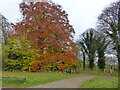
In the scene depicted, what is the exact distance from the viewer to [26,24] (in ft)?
70.8

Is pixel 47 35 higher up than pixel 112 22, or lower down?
lower down

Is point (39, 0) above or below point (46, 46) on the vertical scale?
above

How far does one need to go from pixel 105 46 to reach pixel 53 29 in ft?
42.3

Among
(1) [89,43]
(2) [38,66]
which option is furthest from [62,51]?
(1) [89,43]

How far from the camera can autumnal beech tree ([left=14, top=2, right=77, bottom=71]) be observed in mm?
19947

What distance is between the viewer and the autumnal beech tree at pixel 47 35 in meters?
19.9

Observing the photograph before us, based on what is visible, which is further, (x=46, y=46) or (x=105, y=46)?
(x=105, y=46)

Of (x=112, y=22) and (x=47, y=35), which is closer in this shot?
(x=47, y=35)

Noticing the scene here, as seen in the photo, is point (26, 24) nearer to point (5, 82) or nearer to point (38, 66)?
point (38, 66)

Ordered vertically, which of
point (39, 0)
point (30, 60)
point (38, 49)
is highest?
point (39, 0)

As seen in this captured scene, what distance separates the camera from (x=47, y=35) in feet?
66.1

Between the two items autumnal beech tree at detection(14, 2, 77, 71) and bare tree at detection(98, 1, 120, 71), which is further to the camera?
bare tree at detection(98, 1, 120, 71)

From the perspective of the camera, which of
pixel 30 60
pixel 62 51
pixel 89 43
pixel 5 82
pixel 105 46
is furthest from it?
pixel 89 43

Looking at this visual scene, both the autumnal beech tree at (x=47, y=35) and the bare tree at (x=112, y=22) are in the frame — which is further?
the bare tree at (x=112, y=22)
